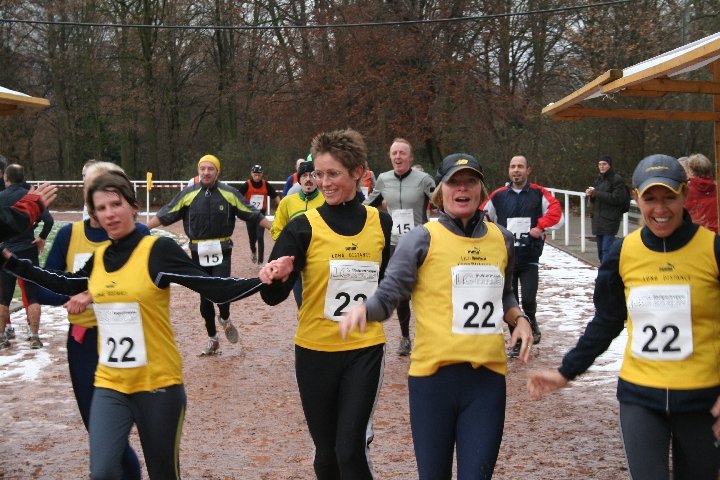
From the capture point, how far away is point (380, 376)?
16.5 feet

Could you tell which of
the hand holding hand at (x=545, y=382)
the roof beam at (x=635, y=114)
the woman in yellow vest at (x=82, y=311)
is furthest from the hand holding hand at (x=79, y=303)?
the roof beam at (x=635, y=114)

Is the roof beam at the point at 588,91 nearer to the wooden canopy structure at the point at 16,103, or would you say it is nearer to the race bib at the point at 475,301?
the race bib at the point at 475,301

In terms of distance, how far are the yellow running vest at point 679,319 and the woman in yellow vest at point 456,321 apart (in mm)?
598

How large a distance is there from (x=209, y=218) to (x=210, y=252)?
37cm

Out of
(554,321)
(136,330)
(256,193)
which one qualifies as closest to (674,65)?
(136,330)

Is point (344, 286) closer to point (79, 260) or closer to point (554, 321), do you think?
point (79, 260)

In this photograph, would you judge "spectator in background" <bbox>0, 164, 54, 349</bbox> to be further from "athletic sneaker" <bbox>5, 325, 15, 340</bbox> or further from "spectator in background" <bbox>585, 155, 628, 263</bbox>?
"spectator in background" <bbox>585, 155, 628, 263</bbox>

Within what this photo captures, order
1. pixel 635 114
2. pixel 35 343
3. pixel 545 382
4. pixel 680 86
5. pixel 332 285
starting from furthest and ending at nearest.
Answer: pixel 35 343 < pixel 635 114 < pixel 680 86 < pixel 332 285 < pixel 545 382

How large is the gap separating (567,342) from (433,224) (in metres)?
6.94

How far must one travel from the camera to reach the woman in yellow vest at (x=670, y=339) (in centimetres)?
395

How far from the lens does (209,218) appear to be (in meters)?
10.8

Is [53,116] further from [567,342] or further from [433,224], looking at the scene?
[433,224]

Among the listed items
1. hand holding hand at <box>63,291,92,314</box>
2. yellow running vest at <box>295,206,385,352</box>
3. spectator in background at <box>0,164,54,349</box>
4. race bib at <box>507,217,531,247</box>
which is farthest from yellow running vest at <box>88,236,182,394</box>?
spectator in background at <box>0,164,54,349</box>

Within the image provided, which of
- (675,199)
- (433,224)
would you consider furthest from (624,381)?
(433,224)
